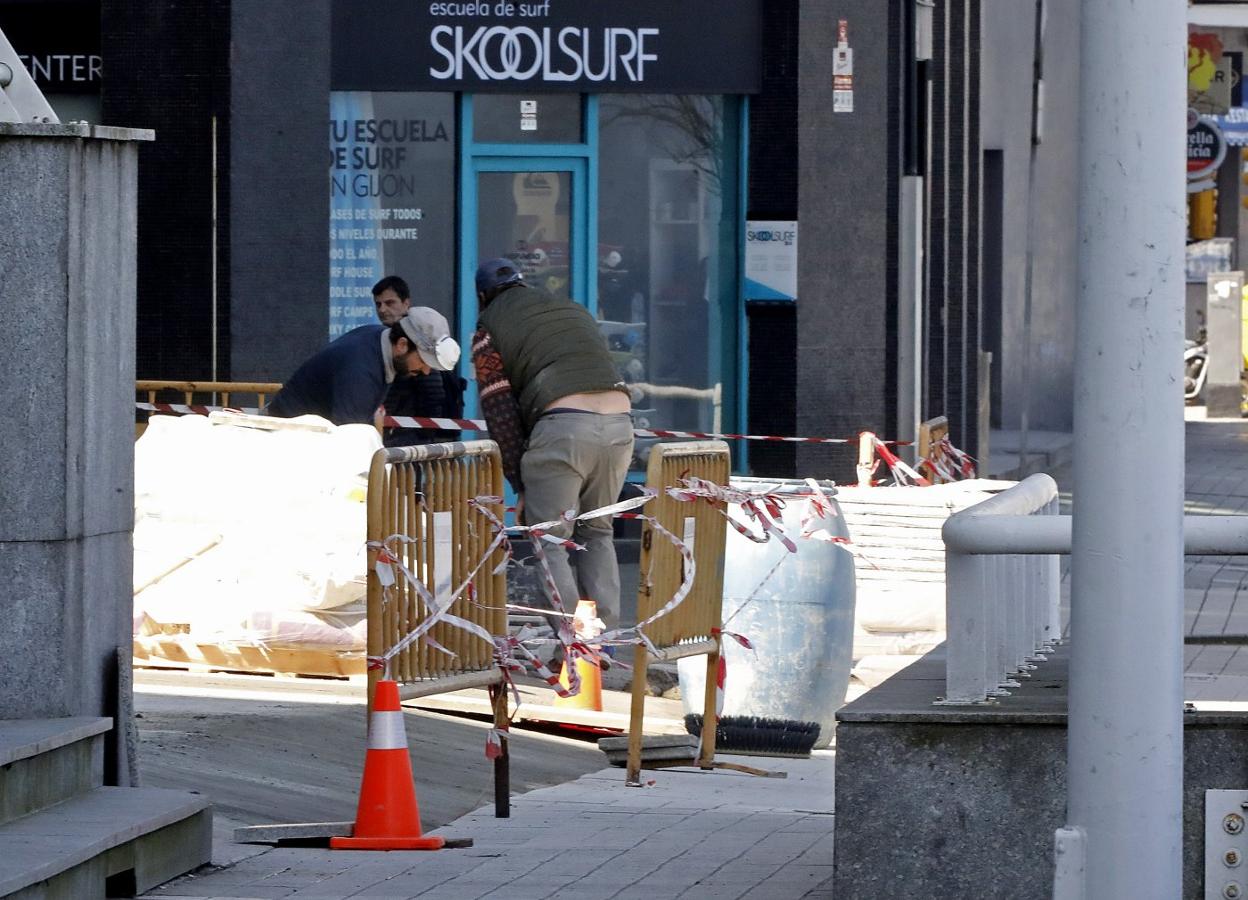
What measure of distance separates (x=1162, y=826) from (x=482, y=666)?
3647 millimetres

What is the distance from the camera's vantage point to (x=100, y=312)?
6.40m

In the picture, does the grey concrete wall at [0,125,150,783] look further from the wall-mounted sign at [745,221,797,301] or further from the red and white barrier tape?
the wall-mounted sign at [745,221,797,301]

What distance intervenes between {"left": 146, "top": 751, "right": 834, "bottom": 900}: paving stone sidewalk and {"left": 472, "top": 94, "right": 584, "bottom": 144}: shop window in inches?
329

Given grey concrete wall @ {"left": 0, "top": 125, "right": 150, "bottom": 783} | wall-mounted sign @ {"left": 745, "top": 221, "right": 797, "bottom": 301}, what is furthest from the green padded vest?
wall-mounted sign @ {"left": 745, "top": 221, "right": 797, "bottom": 301}

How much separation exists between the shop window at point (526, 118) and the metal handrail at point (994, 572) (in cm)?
986

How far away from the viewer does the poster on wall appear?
15.8m

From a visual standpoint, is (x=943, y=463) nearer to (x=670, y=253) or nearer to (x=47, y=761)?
(x=670, y=253)

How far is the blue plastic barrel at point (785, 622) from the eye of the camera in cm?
966

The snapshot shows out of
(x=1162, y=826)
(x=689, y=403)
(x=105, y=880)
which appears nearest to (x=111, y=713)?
(x=105, y=880)

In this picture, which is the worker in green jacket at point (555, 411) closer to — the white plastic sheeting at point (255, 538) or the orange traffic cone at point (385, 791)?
the white plastic sheeting at point (255, 538)

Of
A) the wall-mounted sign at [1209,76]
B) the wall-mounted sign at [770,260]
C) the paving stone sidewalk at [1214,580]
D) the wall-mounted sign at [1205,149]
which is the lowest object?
the paving stone sidewalk at [1214,580]

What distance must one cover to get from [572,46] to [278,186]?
83.3 inches

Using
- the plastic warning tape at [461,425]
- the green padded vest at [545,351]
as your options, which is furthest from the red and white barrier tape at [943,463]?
the green padded vest at [545,351]

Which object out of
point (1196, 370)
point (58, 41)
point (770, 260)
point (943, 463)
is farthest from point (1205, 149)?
point (58, 41)
